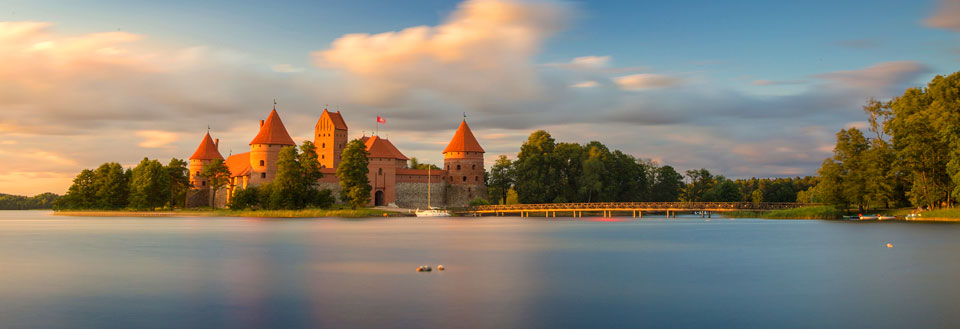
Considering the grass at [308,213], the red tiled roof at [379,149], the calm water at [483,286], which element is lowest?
the calm water at [483,286]

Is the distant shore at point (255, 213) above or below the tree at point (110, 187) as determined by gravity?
below

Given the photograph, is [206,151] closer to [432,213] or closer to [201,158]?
[201,158]

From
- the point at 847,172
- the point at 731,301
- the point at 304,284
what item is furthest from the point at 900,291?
the point at 847,172

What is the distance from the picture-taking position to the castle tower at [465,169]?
85250 millimetres

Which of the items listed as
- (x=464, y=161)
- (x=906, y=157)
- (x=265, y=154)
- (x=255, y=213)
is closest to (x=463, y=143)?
(x=464, y=161)

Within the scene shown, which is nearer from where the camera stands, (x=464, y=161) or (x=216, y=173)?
(x=216, y=173)

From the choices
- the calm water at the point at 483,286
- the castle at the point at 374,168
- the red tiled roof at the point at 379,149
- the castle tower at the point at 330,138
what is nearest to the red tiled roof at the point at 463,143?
the castle at the point at 374,168

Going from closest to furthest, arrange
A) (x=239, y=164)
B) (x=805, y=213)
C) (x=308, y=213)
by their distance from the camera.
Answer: (x=805, y=213) < (x=308, y=213) < (x=239, y=164)

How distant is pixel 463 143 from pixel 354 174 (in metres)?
24.8

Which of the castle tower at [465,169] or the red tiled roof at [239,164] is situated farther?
the castle tower at [465,169]

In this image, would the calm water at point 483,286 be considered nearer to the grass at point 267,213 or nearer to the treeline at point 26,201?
the grass at point 267,213

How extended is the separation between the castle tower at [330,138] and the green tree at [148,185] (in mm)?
19410

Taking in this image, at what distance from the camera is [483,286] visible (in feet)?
51.0

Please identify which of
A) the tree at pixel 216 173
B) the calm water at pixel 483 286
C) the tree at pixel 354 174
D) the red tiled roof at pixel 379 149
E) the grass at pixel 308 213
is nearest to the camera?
the calm water at pixel 483 286
